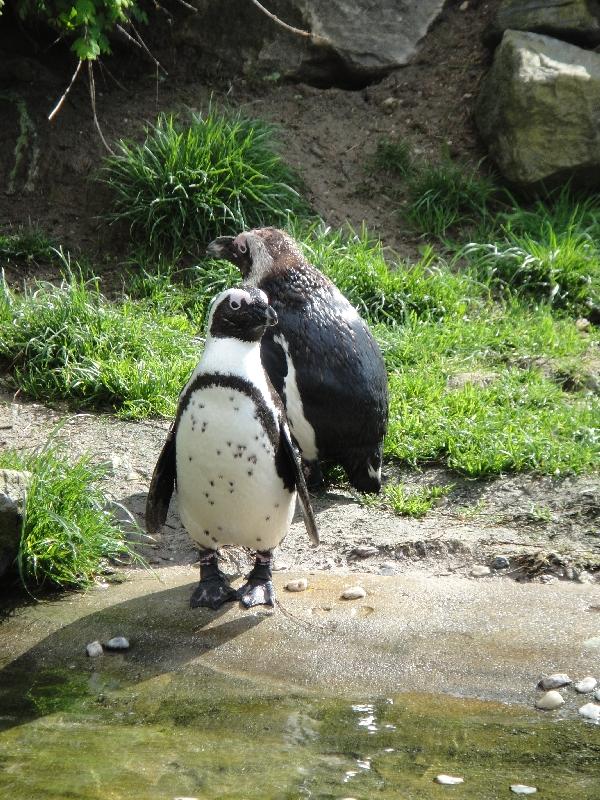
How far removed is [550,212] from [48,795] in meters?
5.34

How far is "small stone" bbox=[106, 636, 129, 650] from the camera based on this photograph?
3500mm

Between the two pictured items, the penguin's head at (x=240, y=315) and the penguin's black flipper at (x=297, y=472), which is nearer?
the penguin's head at (x=240, y=315)

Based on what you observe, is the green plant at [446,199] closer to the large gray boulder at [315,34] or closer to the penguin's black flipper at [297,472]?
the large gray boulder at [315,34]

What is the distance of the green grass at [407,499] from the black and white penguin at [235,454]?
2.91ft

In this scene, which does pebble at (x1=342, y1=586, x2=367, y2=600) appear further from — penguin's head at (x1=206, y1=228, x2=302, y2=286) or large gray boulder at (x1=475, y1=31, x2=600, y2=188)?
large gray boulder at (x1=475, y1=31, x2=600, y2=188)

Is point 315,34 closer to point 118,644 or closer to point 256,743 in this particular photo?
point 118,644

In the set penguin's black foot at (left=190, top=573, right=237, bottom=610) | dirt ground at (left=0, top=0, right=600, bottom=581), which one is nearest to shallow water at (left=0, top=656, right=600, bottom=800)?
penguin's black foot at (left=190, top=573, right=237, bottom=610)

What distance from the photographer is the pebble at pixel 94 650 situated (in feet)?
11.4

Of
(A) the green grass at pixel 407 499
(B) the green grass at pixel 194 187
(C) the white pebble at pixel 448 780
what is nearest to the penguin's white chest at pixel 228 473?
(A) the green grass at pixel 407 499

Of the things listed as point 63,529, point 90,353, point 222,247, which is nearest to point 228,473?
point 63,529

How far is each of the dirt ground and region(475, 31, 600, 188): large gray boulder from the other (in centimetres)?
41

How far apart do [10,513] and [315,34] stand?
4817 mm

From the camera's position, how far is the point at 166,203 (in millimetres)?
6527

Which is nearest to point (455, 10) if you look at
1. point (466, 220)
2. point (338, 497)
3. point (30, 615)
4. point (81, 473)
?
point (466, 220)
